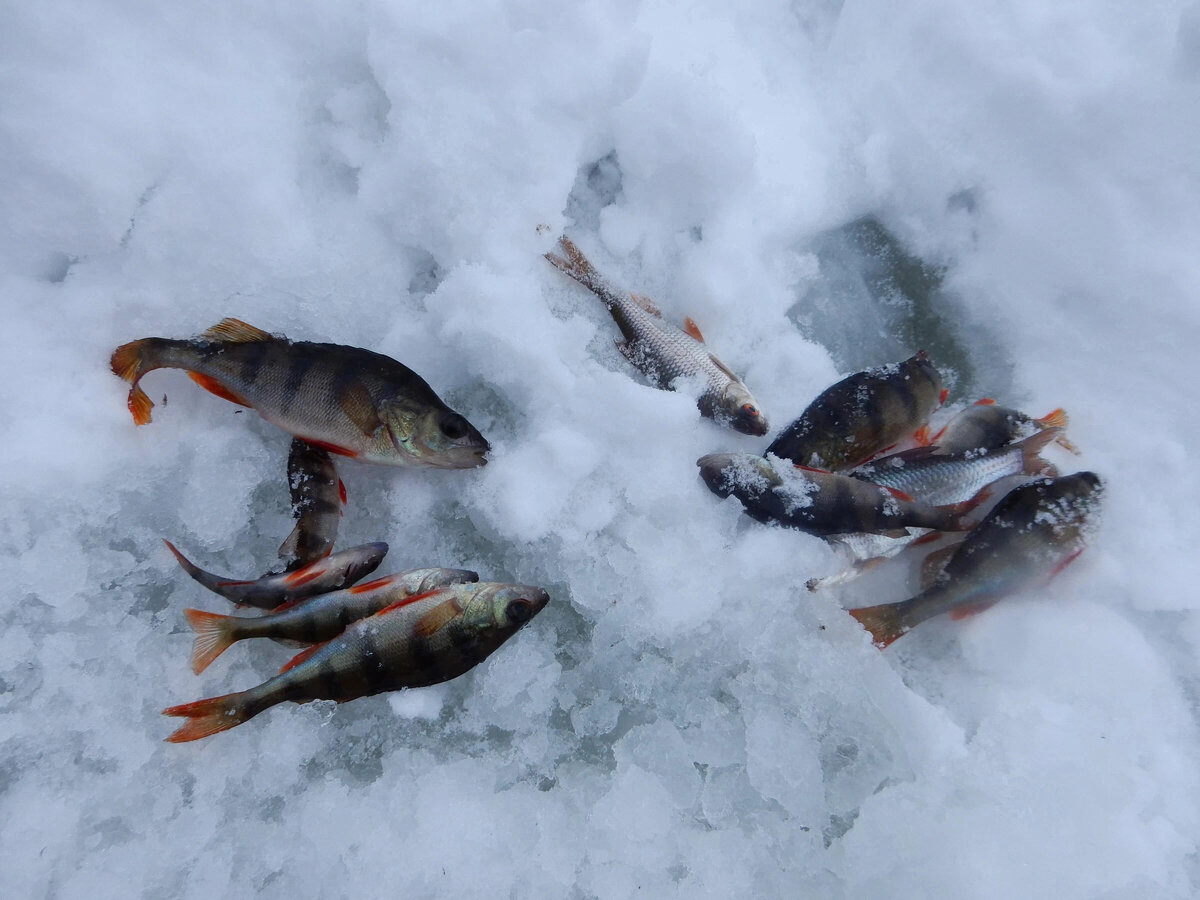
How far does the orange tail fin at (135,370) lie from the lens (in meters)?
2.46

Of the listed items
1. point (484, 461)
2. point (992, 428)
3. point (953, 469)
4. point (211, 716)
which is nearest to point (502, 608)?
point (484, 461)

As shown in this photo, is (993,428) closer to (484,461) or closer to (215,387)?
(484,461)

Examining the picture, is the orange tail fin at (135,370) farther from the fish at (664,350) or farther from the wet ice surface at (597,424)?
the fish at (664,350)

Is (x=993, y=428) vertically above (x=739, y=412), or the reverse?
(x=993, y=428)

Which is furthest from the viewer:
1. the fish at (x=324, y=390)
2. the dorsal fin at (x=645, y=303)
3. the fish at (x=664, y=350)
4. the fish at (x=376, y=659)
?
the dorsal fin at (x=645, y=303)

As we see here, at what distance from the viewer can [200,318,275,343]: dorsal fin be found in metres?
2.46

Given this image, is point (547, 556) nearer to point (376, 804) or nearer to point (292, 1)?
point (376, 804)

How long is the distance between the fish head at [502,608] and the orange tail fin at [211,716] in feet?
2.64

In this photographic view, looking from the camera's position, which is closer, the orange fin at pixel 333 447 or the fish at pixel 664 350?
the orange fin at pixel 333 447

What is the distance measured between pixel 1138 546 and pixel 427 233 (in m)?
3.19

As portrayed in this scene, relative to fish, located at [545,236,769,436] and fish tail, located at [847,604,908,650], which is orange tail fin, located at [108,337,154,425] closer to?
fish, located at [545,236,769,436]

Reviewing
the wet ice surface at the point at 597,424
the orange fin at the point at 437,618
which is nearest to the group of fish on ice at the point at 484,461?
the orange fin at the point at 437,618

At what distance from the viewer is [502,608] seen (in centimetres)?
226

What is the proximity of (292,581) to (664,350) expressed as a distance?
1725 millimetres
